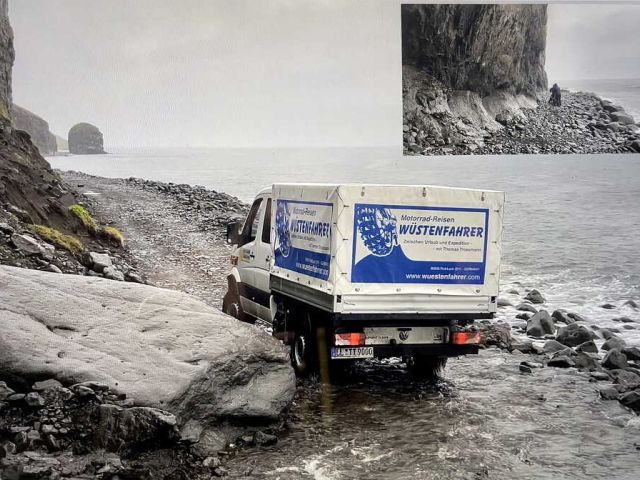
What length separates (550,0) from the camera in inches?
589

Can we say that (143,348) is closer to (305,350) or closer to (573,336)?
(305,350)

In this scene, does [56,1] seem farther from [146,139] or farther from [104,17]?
[146,139]

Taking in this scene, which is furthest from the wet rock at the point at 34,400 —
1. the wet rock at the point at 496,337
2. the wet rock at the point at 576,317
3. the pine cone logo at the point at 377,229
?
the wet rock at the point at 576,317

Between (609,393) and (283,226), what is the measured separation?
4.22 meters

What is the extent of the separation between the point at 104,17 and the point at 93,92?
173 cm

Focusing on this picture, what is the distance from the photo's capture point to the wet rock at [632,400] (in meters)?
7.76

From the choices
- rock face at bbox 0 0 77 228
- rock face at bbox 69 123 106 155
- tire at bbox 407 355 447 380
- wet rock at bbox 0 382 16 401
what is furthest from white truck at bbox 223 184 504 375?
rock face at bbox 69 123 106 155

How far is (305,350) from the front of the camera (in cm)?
790

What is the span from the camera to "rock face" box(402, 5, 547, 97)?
1577 centimetres

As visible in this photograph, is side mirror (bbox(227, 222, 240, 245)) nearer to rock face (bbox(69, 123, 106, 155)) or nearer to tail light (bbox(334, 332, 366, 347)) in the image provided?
tail light (bbox(334, 332, 366, 347))

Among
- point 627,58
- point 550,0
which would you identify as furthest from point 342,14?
point 627,58

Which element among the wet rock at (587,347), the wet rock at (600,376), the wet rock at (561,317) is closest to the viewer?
the wet rock at (600,376)

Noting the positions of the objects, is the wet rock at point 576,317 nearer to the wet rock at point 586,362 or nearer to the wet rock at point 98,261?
the wet rock at point 586,362

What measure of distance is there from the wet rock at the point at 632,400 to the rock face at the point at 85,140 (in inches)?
488
